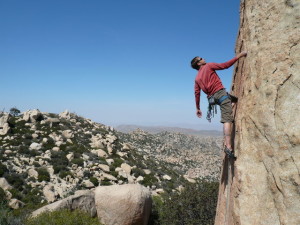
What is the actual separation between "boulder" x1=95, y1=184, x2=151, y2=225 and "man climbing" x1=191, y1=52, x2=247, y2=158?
8234 millimetres

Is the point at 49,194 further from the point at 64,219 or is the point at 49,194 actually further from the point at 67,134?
the point at 67,134

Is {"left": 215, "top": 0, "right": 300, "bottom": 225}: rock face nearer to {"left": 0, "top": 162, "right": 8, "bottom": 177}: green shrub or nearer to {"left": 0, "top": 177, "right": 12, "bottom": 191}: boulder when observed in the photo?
{"left": 0, "top": 177, "right": 12, "bottom": 191}: boulder

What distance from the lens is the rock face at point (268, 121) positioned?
4.71m

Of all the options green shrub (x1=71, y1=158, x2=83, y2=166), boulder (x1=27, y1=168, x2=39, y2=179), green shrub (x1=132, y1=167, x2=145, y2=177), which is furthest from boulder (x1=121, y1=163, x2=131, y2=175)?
boulder (x1=27, y1=168, x2=39, y2=179)

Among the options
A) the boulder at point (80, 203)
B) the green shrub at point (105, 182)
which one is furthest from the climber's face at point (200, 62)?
the green shrub at point (105, 182)

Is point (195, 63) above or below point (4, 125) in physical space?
above

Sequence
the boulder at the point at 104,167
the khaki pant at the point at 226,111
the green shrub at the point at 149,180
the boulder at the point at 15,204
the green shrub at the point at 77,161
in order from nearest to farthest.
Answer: the khaki pant at the point at 226,111 → the boulder at the point at 15,204 → the boulder at the point at 104,167 → the green shrub at the point at 149,180 → the green shrub at the point at 77,161

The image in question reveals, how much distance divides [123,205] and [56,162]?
12.8m

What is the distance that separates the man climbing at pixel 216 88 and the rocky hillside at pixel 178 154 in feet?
92.6

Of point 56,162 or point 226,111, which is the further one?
point 56,162

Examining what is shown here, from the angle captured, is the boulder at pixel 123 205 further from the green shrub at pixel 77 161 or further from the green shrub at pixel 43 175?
the green shrub at pixel 77 161

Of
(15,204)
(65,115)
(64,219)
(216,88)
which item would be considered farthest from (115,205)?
(65,115)

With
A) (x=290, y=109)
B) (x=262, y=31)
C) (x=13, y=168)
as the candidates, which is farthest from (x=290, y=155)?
(x=13, y=168)

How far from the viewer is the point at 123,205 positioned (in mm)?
13164
